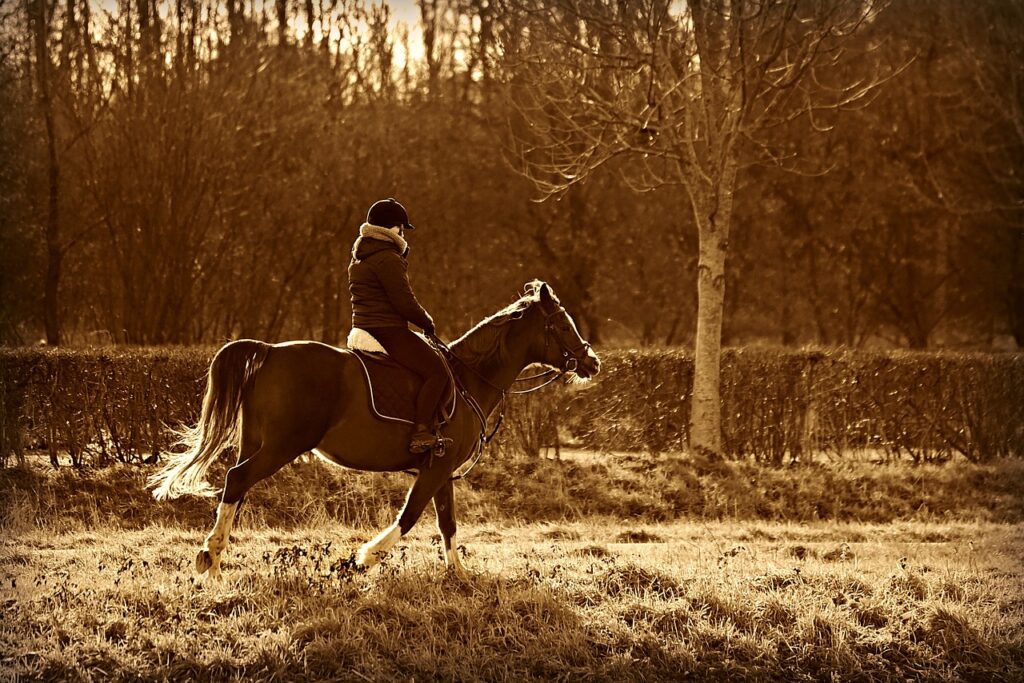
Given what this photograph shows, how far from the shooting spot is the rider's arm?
732 centimetres

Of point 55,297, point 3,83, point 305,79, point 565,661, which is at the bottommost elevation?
point 565,661

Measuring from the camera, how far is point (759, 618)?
6.99m

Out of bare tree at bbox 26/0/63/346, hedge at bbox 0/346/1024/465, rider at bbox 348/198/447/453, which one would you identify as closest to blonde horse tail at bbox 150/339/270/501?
rider at bbox 348/198/447/453

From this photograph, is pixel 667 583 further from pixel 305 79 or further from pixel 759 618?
pixel 305 79

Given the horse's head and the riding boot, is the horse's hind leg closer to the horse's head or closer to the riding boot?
the riding boot

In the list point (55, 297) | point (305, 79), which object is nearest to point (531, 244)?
point (305, 79)

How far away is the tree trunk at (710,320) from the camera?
1330 cm

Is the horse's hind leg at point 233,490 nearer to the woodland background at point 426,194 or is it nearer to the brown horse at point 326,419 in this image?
the brown horse at point 326,419

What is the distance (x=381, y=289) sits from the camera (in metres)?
7.45

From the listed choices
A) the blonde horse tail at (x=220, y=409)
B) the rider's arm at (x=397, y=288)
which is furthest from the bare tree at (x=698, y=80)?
the blonde horse tail at (x=220, y=409)

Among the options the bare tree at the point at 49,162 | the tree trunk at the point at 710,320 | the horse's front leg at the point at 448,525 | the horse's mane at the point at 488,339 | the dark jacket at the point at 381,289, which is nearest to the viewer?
the dark jacket at the point at 381,289

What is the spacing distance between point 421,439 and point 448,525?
720 mm

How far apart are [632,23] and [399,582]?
8.07 metres

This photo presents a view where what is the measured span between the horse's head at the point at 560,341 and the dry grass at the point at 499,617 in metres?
1.52
